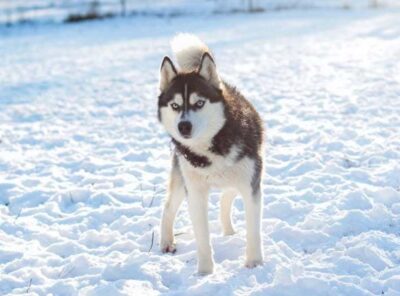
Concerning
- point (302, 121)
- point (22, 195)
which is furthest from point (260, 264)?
point (302, 121)

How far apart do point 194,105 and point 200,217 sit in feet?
2.57

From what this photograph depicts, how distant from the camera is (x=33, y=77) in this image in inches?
461

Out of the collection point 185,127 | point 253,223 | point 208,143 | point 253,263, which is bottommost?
point 253,263

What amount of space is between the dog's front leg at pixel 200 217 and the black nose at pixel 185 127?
0.39 meters

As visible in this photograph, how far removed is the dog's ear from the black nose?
48cm

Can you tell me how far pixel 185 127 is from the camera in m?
3.39

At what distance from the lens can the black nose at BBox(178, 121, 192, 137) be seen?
11.1 ft

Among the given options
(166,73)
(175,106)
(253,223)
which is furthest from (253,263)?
(166,73)

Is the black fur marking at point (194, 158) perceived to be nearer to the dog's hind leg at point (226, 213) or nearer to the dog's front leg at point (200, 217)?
the dog's front leg at point (200, 217)

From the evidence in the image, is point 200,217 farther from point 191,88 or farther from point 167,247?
point 191,88

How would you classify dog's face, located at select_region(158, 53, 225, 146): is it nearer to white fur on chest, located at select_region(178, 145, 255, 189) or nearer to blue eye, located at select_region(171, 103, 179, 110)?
blue eye, located at select_region(171, 103, 179, 110)

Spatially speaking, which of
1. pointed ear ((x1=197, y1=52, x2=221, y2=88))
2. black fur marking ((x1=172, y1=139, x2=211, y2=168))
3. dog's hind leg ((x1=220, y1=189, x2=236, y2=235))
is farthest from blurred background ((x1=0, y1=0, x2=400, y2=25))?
black fur marking ((x1=172, y1=139, x2=211, y2=168))

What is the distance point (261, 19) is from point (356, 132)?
14.7 metres

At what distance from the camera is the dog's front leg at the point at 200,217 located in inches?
144
